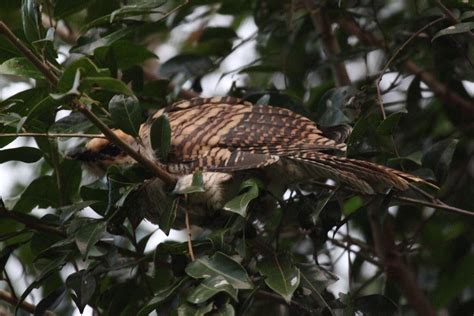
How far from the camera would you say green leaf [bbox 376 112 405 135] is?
2.64m

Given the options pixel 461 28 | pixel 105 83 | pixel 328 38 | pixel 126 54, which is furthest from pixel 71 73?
pixel 328 38

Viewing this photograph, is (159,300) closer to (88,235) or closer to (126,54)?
(88,235)

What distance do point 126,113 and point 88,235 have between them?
0.38 m

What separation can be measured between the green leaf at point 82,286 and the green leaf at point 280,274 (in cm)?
52

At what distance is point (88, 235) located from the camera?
262cm

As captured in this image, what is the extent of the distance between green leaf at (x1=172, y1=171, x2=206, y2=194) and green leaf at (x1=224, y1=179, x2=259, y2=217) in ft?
0.32

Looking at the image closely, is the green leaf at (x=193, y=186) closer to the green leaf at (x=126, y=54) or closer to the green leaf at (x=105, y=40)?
the green leaf at (x=126, y=54)

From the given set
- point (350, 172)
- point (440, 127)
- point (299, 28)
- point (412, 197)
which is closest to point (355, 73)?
point (440, 127)

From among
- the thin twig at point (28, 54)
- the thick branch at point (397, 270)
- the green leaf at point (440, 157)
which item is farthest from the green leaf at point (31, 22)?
the thick branch at point (397, 270)

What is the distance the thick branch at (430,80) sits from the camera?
387 cm

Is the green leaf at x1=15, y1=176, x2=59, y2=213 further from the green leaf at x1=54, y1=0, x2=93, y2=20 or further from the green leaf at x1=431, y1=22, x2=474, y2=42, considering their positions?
the green leaf at x1=431, y1=22, x2=474, y2=42

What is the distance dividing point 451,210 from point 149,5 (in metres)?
1.12

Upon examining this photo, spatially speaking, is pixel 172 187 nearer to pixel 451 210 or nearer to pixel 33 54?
pixel 33 54

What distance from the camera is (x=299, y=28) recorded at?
12.8 ft
